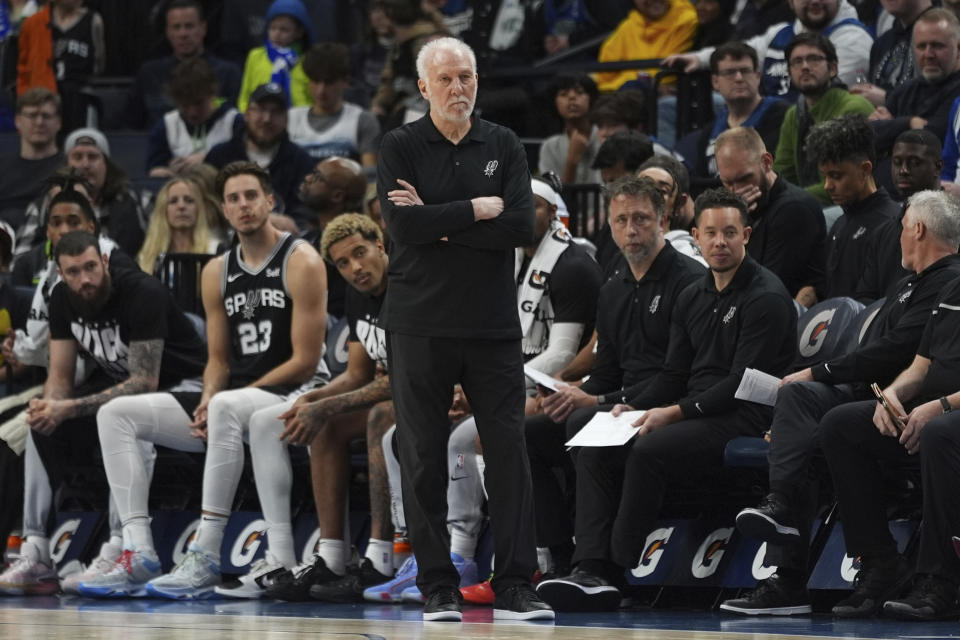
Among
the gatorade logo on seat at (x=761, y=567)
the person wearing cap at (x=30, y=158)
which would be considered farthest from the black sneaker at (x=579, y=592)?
the person wearing cap at (x=30, y=158)

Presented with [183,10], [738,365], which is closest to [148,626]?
[738,365]

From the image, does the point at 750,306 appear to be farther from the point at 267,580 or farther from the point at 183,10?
the point at 183,10

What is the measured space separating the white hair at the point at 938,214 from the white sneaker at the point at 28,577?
15.1 ft

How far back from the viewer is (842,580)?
648 cm

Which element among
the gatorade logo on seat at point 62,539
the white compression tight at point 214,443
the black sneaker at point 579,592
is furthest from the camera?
the gatorade logo on seat at point 62,539

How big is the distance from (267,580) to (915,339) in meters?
3.10

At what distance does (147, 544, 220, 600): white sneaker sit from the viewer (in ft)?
24.9

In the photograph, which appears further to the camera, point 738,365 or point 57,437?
point 57,437

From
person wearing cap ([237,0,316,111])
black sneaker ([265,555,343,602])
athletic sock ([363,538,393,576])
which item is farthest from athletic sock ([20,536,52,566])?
person wearing cap ([237,0,316,111])

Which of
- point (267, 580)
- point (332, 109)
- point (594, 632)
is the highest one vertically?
point (332, 109)

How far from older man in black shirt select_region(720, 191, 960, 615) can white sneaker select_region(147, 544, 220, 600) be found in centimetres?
252

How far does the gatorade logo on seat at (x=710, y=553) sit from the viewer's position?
689 centimetres

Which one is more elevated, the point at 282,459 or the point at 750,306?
the point at 750,306

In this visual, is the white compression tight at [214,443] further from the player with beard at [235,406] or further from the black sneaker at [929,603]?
the black sneaker at [929,603]
